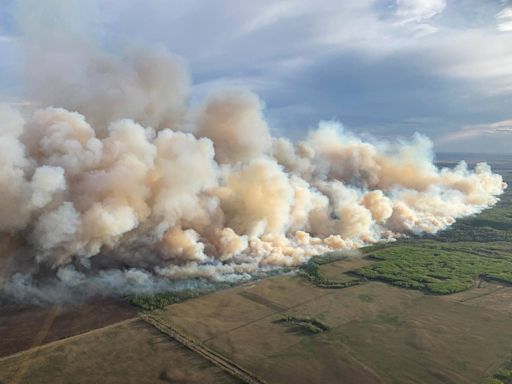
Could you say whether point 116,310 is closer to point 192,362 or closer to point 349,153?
point 192,362

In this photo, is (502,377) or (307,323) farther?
(307,323)

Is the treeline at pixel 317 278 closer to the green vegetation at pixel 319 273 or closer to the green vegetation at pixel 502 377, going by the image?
the green vegetation at pixel 319 273

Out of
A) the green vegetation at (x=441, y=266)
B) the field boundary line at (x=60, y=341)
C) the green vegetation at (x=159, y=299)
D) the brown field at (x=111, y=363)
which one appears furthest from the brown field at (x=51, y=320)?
the green vegetation at (x=441, y=266)

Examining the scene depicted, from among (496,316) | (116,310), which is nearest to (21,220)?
(116,310)

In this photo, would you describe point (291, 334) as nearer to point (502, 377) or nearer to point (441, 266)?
point (502, 377)

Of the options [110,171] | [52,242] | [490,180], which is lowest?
[490,180]

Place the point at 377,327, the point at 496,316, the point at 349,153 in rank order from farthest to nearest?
the point at 349,153 < the point at 496,316 < the point at 377,327

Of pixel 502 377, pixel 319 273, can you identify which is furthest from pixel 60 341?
pixel 502 377
